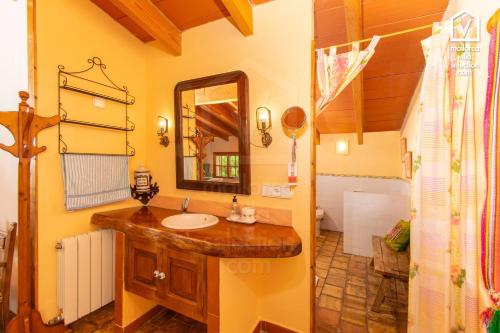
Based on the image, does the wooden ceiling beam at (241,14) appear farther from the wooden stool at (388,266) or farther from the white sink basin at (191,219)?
the wooden stool at (388,266)

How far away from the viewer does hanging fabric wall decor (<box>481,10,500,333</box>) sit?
91cm

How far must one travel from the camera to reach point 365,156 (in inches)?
152

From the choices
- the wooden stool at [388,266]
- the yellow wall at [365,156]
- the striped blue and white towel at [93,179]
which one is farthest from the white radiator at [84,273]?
the yellow wall at [365,156]

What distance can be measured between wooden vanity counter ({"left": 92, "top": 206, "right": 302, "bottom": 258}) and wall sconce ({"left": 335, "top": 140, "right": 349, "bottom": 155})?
2935mm

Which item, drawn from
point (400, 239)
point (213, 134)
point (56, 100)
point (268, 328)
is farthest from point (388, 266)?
point (56, 100)

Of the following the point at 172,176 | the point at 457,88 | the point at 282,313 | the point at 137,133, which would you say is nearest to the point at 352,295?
the point at 282,313

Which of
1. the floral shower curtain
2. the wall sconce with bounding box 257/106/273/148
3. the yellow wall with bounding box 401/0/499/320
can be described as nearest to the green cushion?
the floral shower curtain

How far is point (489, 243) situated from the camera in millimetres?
947

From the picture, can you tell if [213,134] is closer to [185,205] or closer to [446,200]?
[185,205]

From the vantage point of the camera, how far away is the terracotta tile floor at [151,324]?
1718 mm

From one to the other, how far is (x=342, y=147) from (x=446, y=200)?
116 inches

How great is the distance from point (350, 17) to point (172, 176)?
79.8 inches

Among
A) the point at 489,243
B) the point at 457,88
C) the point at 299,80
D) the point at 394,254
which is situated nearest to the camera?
the point at 489,243

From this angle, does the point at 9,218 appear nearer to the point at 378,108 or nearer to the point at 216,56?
the point at 216,56
